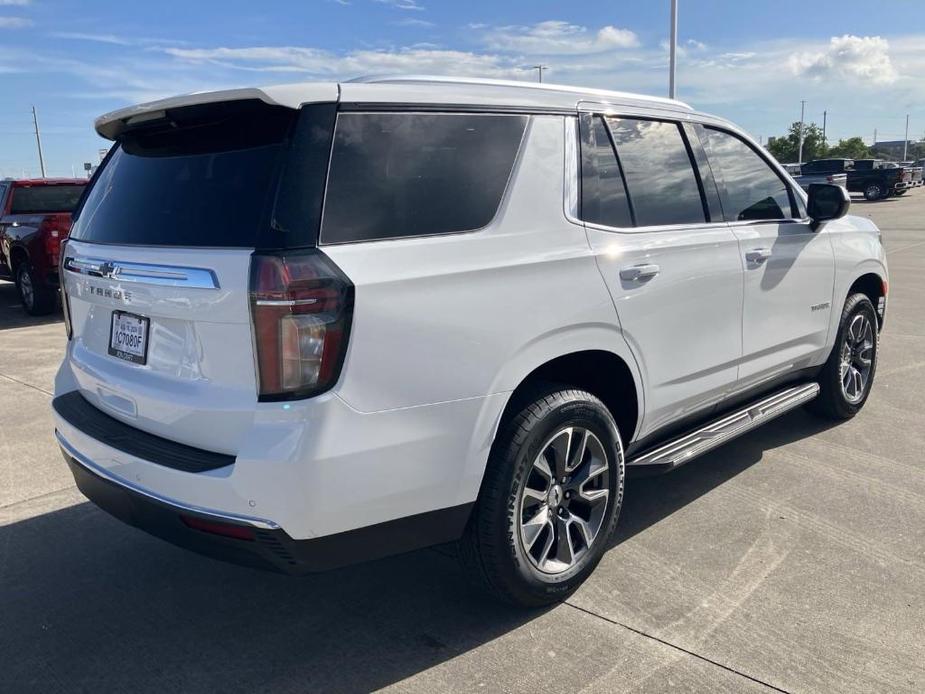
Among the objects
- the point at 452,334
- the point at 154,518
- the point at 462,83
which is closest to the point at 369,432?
the point at 452,334

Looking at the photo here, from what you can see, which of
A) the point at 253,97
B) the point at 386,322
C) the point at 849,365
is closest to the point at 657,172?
the point at 386,322

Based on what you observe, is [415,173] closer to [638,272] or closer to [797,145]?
[638,272]

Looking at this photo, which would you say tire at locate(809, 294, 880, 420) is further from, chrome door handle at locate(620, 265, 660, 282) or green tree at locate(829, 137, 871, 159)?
green tree at locate(829, 137, 871, 159)

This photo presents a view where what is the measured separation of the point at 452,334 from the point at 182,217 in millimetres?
1000

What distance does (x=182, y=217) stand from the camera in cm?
271

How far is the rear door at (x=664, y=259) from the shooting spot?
10.7ft

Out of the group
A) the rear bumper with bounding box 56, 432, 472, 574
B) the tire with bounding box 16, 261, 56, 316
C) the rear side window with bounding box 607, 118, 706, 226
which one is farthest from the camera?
the tire with bounding box 16, 261, 56, 316

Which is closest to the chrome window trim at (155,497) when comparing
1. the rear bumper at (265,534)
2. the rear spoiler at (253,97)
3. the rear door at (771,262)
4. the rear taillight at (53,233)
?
the rear bumper at (265,534)

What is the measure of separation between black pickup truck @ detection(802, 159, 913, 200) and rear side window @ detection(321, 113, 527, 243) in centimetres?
3525

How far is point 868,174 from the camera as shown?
35.0 meters

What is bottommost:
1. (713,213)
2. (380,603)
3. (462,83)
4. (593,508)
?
(380,603)

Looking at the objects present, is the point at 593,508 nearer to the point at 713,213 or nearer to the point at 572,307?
the point at 572,307

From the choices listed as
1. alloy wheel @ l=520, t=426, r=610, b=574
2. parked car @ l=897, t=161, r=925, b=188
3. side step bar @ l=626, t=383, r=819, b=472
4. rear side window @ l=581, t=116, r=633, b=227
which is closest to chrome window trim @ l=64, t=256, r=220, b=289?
alloy wheel @ l=520, t=426, r=610, b=574

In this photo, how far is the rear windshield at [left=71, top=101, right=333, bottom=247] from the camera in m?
2.42
